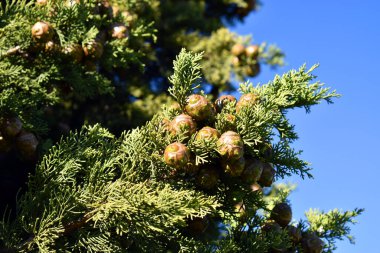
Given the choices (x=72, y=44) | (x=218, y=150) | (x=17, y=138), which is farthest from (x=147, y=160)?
(x=72, y=44)

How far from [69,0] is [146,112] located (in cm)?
197

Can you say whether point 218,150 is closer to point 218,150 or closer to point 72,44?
point 218,150

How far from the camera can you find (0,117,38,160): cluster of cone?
237cm

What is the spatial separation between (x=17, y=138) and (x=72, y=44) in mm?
565

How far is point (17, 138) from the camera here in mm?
2432

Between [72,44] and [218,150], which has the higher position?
[72,44]

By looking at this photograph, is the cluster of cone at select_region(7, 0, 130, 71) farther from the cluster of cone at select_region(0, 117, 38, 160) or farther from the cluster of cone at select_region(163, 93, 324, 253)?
the cluster of cone at select_region(163, 93, 324, 253)

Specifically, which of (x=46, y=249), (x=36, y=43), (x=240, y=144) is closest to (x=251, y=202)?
(x=240, y=144)

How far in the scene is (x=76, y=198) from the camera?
1929mm

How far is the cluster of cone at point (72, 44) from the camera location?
2.57 metres

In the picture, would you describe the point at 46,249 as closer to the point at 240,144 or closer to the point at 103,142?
the point at 103,142

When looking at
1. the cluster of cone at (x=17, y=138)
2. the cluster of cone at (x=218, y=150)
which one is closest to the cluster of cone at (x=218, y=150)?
the cluster of cone at (x=218, y=150)

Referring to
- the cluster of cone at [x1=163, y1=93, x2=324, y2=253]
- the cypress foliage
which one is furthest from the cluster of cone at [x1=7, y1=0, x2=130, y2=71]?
the cluster of cone at [x1=163, y1=93, x2=324, y2=253]

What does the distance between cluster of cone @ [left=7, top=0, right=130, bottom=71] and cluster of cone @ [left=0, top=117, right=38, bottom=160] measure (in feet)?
1.46
